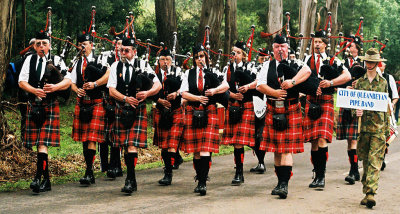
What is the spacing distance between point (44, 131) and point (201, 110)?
204 cm

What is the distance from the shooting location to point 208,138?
280 inches

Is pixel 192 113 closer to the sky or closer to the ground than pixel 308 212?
closer to the sky

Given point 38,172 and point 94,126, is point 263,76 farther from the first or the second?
point 38,172

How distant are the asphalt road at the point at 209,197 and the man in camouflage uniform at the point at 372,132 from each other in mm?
380

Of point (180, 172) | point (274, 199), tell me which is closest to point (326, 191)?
point (274, 199)

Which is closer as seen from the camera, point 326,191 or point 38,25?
point 326,191

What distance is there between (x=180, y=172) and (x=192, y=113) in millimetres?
2023

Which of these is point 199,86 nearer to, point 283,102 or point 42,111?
point 283,102

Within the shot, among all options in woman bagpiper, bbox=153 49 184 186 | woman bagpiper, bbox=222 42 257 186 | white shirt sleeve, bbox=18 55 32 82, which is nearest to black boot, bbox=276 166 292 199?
woman bagpiper, bbox=222 42 257 186

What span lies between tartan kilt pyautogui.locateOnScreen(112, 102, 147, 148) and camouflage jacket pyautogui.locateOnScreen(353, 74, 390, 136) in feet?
9.03

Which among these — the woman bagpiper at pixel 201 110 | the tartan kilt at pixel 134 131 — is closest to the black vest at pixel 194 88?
the woman bagpiper at pixel 201 110

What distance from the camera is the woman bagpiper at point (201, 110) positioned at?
7.10 metres

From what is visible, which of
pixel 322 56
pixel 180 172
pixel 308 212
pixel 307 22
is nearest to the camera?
pixel 308 212

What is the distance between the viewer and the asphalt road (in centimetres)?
607
